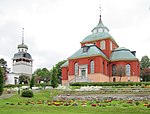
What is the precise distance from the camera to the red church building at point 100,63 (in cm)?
4997

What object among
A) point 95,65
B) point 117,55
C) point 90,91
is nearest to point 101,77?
point 95,65

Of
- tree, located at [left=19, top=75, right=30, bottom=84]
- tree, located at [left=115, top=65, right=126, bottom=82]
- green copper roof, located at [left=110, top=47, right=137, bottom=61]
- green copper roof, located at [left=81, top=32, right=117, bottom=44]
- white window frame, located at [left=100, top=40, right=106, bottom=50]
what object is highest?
green copper roof, located at [left=81, top=32, right=117, bottom=44]

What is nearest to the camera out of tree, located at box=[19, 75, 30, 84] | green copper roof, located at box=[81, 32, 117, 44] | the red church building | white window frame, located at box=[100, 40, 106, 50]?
the red church building

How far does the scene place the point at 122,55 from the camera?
5372cm

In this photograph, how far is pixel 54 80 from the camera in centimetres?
3591

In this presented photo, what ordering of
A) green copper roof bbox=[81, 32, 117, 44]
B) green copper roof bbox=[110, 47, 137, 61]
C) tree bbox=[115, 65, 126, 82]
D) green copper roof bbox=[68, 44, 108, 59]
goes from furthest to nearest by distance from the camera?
1. green copper roof bbox=[81, 32, 117, 44]
2. green copper roof bbox=[110, 47, 137, 61]
3. tree bbox=[115, 65, 126, 82]
4. green copper roof bbox=[68, 44, 108, 59]

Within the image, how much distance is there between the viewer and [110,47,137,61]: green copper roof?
53.3 metres

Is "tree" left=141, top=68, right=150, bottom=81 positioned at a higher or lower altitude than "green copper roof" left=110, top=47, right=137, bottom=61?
lower

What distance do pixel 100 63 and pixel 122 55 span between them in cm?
713

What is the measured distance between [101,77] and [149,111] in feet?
116

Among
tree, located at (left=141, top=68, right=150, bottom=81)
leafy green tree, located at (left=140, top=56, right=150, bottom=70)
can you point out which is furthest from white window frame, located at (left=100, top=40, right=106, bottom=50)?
leafy green tree, located at (left=140, top=56, right=150, bottom=70)

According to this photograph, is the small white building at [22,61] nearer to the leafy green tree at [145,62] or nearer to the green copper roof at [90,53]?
the green copper roof at [90,53]

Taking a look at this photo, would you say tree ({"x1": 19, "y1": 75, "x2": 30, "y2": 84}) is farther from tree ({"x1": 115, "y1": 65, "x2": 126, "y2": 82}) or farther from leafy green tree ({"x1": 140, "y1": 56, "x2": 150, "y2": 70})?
leafy green tree ({"x1": 140, "y1": 56, "x2": 150, "y2": 70})

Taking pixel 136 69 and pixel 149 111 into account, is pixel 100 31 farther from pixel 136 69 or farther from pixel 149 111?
pixel 149 111
